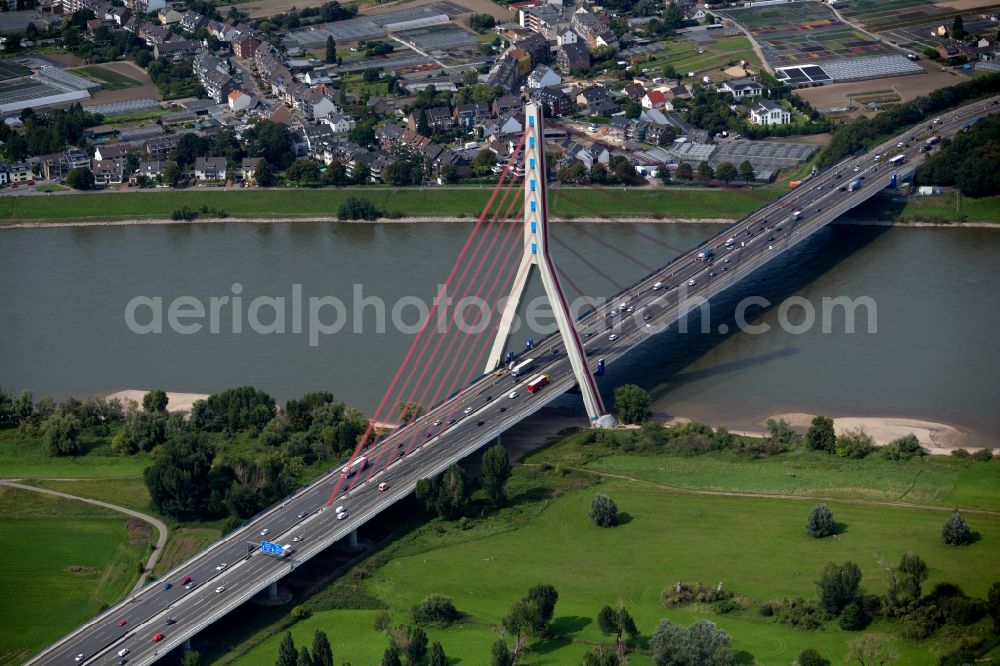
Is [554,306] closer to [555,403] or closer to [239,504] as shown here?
[555,403]

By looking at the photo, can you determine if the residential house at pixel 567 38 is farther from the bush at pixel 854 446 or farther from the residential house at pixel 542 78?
the bush at pixel 854 446

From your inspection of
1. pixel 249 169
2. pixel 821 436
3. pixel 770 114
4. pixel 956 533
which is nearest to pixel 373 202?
pixel 249 169

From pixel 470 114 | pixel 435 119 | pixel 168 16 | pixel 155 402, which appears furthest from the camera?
pixel 168 16

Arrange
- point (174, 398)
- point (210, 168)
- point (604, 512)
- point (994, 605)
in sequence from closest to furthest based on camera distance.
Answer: point (994, 605) → point (604, 512) → point (174, 398) → point (210, 168)

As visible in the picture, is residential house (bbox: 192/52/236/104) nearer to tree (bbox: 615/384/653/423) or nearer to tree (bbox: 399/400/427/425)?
tree (bbox: 399/400/427/425)

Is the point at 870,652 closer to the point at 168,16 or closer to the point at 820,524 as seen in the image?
the point at 820,524

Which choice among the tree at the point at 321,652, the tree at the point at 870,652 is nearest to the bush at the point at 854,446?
the tree at the point at 870,652
